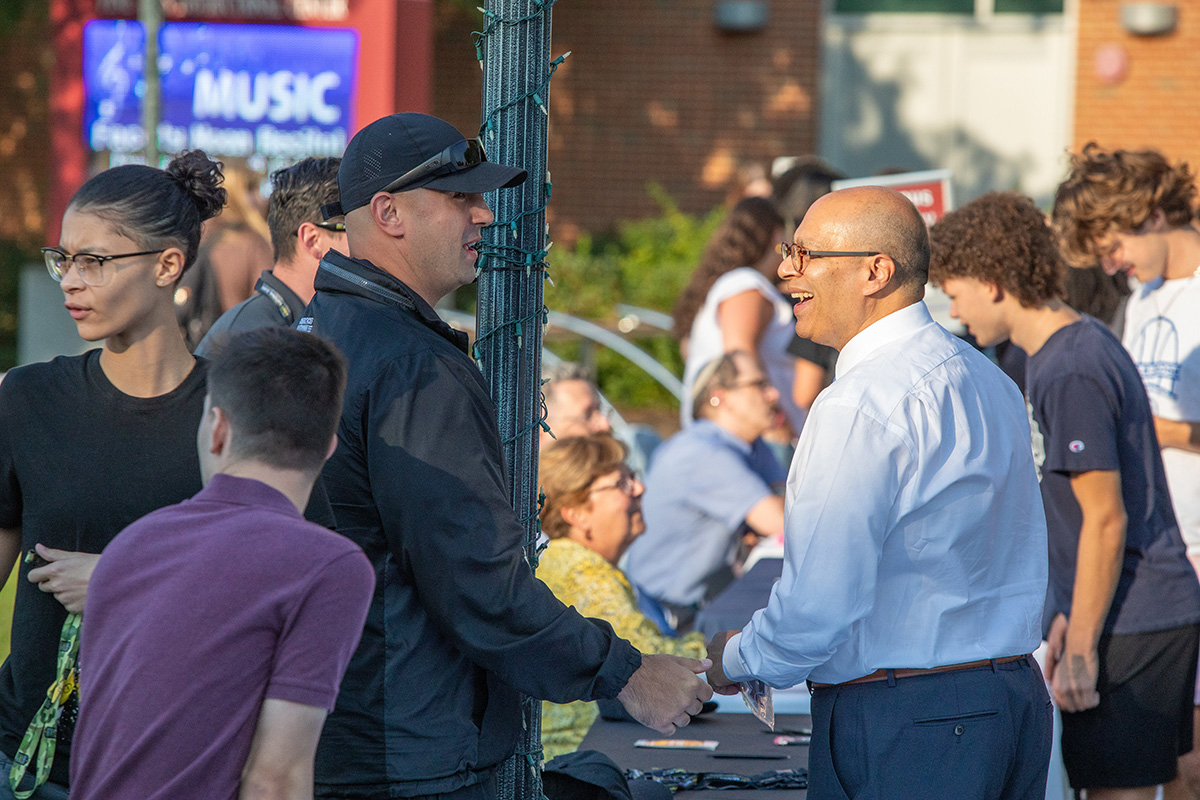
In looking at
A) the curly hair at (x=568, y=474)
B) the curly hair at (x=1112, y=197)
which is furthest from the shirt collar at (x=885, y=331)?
the curly hair at (x=568, y=474)

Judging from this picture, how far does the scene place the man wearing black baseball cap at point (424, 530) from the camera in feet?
7.00

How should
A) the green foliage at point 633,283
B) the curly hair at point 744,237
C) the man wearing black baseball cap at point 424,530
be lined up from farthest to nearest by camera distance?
1. the green foliage at point 633,283
2. the curly hair at point 744,237
3. the man wearing black baseball cap at point 424,530

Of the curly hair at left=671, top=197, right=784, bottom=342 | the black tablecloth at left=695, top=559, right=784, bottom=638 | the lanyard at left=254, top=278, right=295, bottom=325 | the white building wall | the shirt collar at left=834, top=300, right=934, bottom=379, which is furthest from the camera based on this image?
the white building wall

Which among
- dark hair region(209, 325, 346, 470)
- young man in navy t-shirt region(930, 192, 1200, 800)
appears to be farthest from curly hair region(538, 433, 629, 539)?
dark hair region(209, 325, 346, 470)

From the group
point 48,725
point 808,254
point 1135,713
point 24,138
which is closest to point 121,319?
point 48,725

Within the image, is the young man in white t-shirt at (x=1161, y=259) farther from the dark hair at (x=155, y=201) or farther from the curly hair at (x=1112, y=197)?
the dark hair at (x=155, y=201)

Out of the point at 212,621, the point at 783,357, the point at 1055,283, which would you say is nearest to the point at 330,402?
the point at 212,621

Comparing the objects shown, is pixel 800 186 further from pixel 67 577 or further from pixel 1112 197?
pixel 67 577

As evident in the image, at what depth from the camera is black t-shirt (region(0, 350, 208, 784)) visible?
2.30 metres

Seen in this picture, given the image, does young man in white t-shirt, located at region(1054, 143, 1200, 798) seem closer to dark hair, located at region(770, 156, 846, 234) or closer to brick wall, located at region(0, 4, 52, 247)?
dark hair, located at region(770, 156, 846, 234)

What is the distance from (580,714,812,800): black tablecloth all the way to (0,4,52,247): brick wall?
510 inches

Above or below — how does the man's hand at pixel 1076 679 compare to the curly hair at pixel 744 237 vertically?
below

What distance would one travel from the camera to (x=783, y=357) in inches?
262

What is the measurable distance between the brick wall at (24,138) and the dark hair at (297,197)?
489 inches
